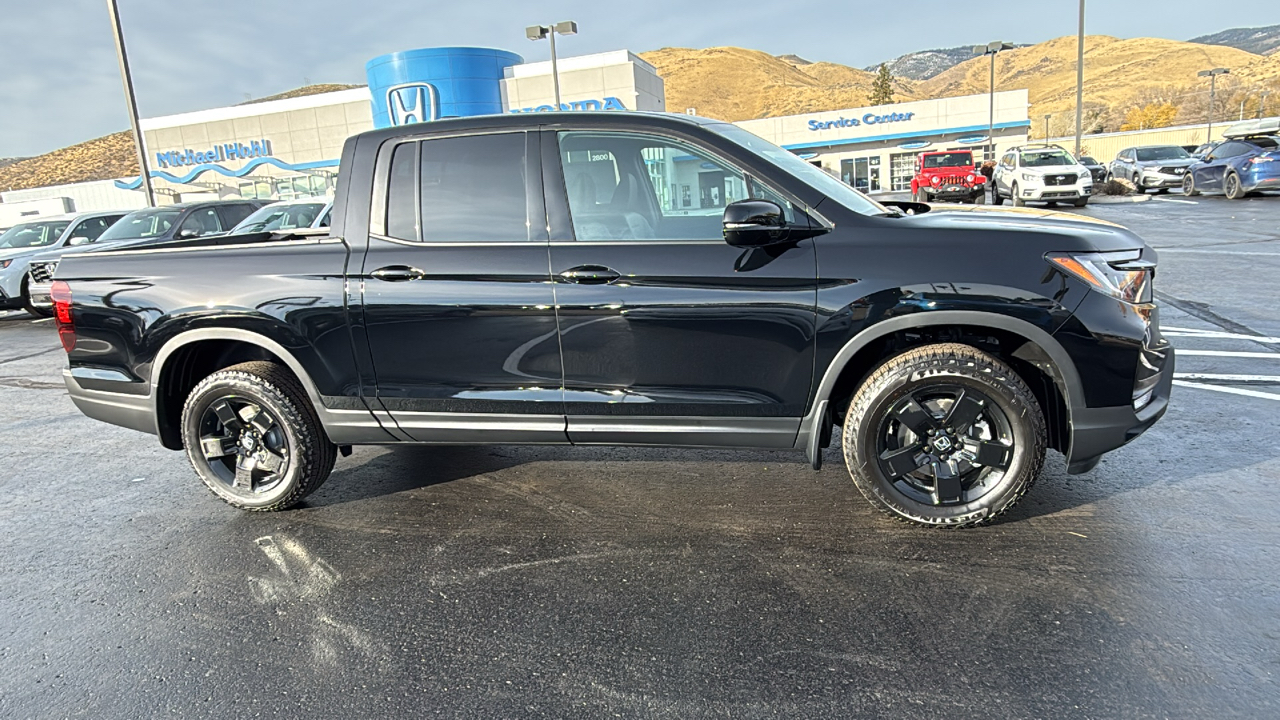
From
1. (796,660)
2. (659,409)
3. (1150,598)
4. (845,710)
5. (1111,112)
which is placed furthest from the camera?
(1111,112)

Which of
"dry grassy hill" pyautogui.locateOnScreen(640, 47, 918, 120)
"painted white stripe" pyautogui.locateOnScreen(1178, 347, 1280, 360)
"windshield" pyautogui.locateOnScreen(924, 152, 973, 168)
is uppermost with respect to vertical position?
"dry grassy hill" pyautogui.locateOnScreen(640, 47, 918, 120)

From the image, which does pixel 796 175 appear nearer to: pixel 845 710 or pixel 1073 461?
pixel 1073 461

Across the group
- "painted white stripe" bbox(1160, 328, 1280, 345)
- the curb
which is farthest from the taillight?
the curb

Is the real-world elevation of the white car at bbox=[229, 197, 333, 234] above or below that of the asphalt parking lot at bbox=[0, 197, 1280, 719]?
above

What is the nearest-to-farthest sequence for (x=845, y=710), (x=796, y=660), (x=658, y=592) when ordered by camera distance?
1. (x=845, y=710)
2. (x=796, y=660)
3. (x=658, y=592)

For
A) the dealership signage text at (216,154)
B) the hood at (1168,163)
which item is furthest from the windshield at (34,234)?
the dealership signage text at (216,154)

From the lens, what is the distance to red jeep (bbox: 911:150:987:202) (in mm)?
27984

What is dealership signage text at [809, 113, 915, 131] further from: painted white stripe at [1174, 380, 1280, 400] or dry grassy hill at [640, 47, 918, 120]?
dry grassy hill at [640, 47, 918, 120]

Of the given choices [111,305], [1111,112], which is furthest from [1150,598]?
[1111,112]

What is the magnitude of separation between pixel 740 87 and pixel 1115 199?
500 feet

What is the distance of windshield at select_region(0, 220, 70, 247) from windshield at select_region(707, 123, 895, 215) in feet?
45.7

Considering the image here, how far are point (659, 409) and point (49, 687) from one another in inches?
96.2

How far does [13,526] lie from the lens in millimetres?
4129

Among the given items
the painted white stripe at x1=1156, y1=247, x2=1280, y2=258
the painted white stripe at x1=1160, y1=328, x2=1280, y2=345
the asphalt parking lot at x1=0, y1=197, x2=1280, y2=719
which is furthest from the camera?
the painted white stripe at x1=1156, y1=247, x2=1280, y2=258
